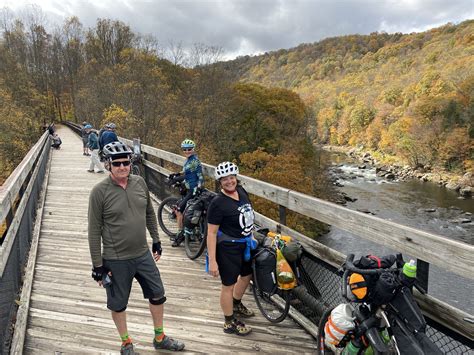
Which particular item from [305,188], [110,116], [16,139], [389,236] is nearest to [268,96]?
[305,188]

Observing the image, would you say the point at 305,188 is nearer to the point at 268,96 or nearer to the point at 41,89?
the point at 268,96

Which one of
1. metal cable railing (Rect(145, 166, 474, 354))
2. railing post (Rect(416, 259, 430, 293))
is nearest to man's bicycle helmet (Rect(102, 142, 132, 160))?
metal cable railing (Rect(145, 166, 474, 354))

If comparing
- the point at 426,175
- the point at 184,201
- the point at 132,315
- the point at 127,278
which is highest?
the point at 184,201

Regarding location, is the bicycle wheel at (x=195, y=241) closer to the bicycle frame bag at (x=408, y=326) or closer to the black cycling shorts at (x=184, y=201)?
the black cycling shorts at (x=184, y=201)

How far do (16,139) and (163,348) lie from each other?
1023 inches

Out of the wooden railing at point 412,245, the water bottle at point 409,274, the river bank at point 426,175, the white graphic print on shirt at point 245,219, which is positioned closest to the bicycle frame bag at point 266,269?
the white graphic print on shirt at point 245,219

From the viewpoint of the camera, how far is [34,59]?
5362cm

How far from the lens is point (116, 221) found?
3014 mm

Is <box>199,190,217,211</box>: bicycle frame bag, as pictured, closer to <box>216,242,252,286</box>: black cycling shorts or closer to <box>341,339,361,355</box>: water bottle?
<box>216,242,252,286</box>: black cycling shorts

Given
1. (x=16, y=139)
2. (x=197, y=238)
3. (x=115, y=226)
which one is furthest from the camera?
(x=16, y=139)

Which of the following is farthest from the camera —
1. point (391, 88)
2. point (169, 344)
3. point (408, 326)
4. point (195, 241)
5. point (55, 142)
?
point (391, 88)

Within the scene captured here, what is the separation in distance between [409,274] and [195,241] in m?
4.05

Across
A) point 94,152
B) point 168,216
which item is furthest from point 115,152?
point 94,152

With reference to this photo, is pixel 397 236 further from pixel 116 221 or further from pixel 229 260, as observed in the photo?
pixel 116 221
